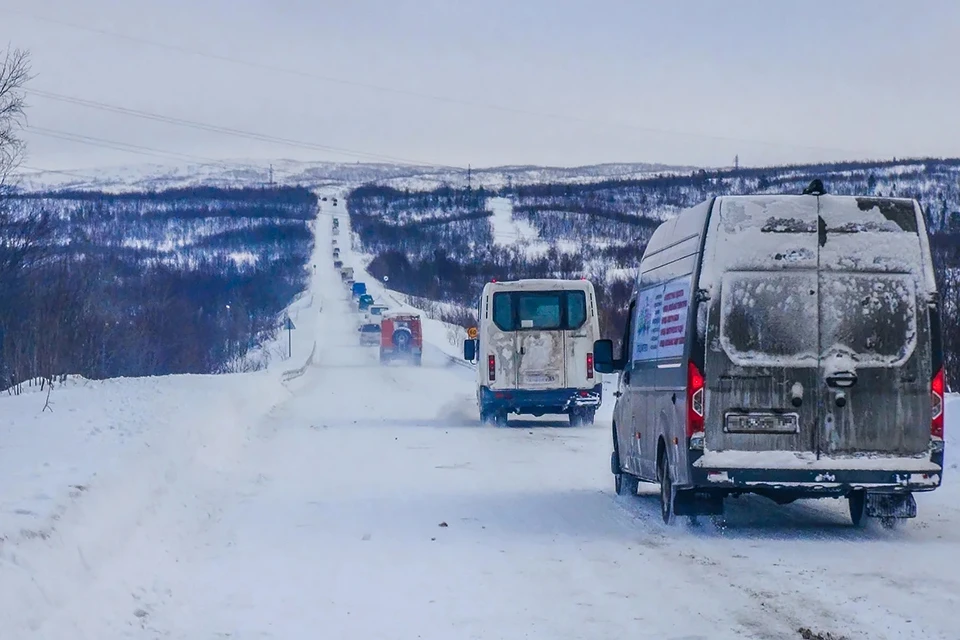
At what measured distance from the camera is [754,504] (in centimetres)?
1315

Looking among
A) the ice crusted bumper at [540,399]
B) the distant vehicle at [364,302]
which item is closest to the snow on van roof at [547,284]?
the ice crusted bumper at [540,399]

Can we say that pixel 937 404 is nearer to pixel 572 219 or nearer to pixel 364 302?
pixel 364 302

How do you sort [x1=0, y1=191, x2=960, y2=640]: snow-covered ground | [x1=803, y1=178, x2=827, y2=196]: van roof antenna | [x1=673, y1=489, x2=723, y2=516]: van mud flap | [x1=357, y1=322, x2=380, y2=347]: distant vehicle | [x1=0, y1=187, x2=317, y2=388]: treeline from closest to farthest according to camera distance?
1. [x1=0, y1=191, x2=960, y2=640]: snow-covered ground
2. [x1=803, y1=178, x2=827, y2=196]: van roof antenna
3. [x1=673, y1=489, x2=723, y2=516]: van mud flap
4. [x1=0, y1=187, x2=317, y2=388]: treeline
5. [x1=357, y1=322, x2=380, y2=347]: distant vehicle

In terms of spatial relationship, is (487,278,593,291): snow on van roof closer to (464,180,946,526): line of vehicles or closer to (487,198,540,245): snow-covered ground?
(464,180,946,526): line of vehicles

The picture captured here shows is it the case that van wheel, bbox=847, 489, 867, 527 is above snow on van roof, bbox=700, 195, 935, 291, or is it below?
below

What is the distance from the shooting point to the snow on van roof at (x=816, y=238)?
10414mm

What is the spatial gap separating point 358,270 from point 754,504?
134 metres

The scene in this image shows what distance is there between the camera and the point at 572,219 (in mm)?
134625

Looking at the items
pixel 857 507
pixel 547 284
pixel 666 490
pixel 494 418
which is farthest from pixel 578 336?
pixel 857 507

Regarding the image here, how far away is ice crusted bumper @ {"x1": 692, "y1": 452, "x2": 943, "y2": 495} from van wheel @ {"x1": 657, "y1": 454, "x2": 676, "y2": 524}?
87 centimetres

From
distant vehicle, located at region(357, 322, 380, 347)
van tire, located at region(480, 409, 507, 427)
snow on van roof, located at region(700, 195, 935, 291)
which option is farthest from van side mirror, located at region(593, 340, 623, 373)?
distant vehicle, located at region(357, 322, 380, 347)

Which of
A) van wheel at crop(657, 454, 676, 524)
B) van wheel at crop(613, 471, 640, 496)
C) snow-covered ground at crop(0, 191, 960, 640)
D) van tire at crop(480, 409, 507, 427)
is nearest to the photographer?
snow-covered ground at crop(0, 191, 960, 640)

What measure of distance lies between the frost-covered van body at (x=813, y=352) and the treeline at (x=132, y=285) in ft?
85.0

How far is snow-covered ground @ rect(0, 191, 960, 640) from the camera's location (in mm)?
7332
